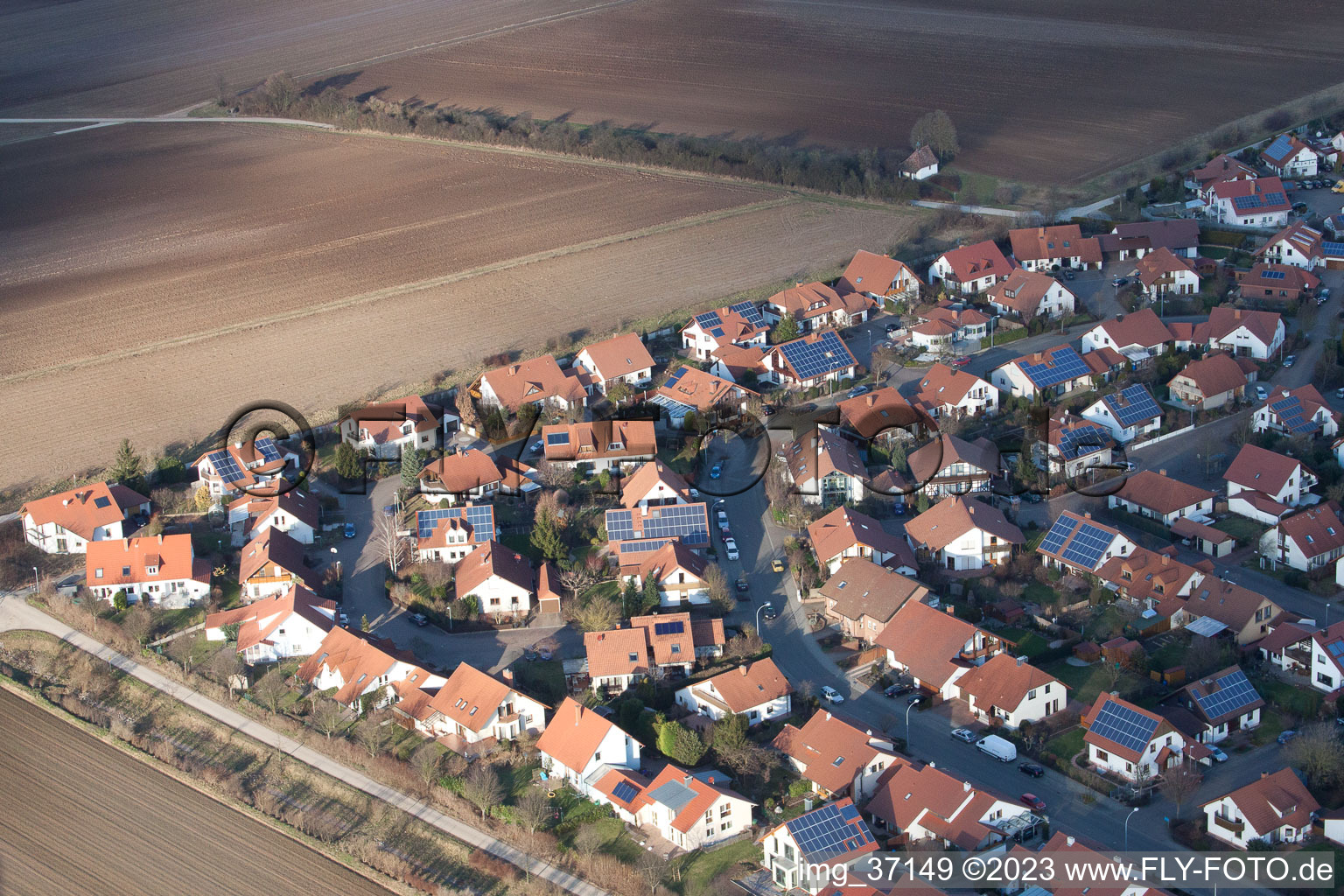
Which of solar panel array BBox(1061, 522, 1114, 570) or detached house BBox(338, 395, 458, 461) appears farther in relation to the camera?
detached house BBox(338, 395, 458, 461)

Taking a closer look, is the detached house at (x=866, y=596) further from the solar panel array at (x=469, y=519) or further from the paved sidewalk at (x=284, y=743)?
the paved sidewalk at (x=284, y=743)

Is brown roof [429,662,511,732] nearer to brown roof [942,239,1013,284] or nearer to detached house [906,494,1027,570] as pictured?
detached house [906,494,1027,570]

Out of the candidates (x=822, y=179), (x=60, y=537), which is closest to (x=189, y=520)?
(x=60, y=537)

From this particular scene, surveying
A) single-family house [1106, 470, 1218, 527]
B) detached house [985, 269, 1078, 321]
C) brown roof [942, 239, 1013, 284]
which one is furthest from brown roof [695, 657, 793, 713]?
brown roof [942, 239, 1013, 284]

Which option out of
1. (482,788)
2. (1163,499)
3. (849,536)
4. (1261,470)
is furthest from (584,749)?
(1261,470)

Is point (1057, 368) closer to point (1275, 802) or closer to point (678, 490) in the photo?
point (678, 490)

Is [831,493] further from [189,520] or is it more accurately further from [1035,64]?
[1035,64]
